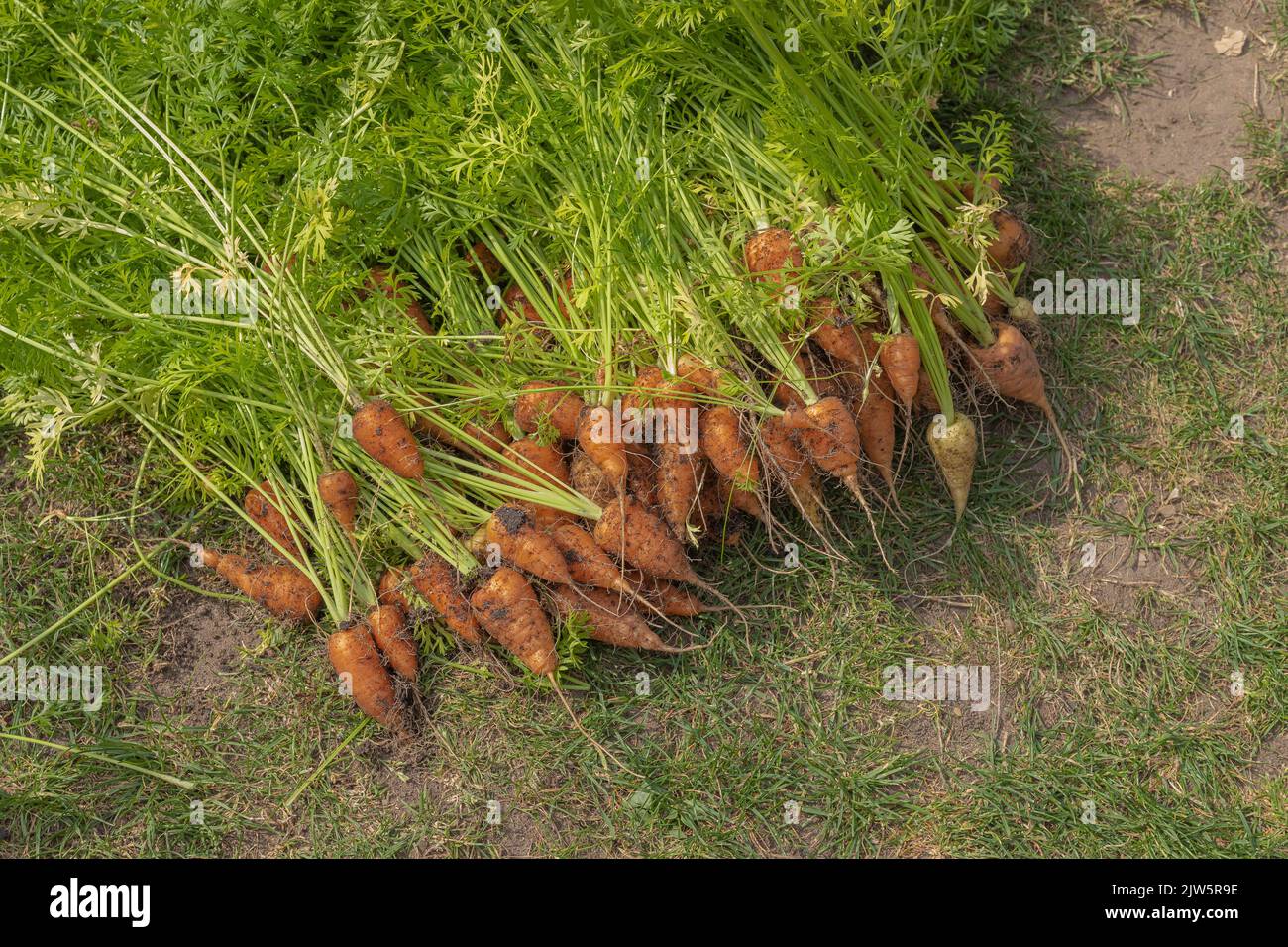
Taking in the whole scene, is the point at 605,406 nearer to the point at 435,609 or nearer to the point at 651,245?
the point at 651,245

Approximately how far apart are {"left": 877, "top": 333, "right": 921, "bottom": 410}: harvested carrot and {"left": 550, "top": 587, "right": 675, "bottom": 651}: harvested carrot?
91cm

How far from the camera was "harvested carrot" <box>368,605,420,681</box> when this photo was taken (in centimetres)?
300

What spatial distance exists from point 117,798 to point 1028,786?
2.40 meters

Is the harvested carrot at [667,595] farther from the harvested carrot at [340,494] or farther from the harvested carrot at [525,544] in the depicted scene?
the harvested carrot at [340,494]

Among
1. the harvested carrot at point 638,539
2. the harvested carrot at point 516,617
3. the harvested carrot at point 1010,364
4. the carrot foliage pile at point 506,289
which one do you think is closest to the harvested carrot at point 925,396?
the carrot foliage pile at point 506,289

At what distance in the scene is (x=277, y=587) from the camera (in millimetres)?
3055

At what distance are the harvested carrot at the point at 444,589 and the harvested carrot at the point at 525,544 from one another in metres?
0.15

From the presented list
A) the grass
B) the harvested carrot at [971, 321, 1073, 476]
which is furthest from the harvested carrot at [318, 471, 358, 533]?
the harvested carrot at [971, 321, 1073, 476]

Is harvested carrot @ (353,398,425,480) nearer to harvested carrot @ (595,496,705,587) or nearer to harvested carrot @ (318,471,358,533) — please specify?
harvested carrot @ (318,471,358,533)

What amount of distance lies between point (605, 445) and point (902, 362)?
2.61 feet

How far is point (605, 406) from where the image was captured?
116 inches

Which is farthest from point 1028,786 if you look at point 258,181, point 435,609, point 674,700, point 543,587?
point 258,181

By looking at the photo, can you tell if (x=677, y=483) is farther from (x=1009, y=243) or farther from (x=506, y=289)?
(x=1009, y=243)

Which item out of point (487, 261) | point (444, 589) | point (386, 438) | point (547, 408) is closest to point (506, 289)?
point (487, 261)
